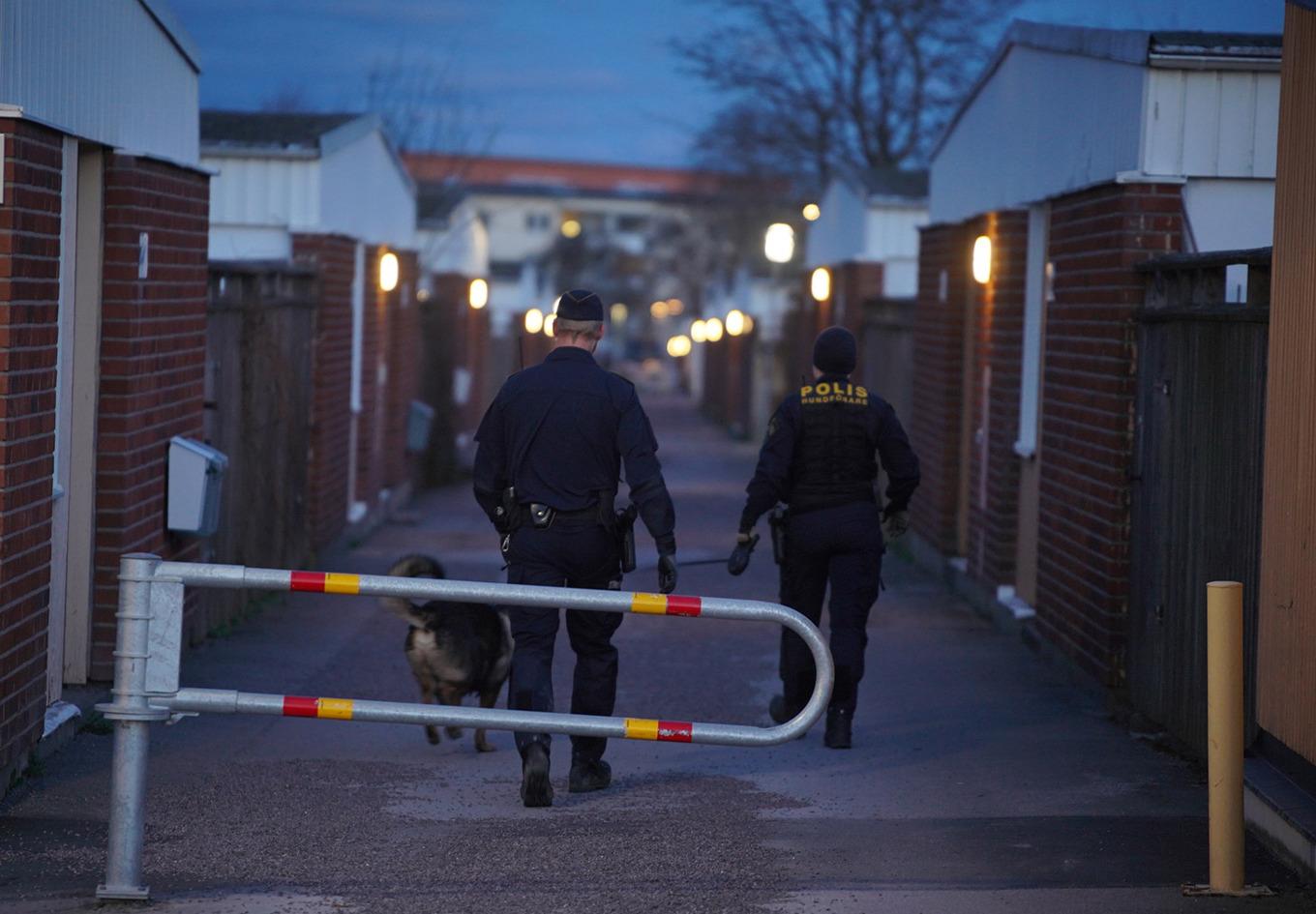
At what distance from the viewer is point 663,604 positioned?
5602mm

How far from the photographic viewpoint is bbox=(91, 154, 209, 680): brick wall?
8.71 m

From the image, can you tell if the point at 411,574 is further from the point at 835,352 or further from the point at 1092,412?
the point at 1092,412

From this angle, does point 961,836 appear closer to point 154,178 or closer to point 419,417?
point 154,178

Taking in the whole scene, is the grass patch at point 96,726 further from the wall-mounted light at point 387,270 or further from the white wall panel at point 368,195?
the wall-mounted light at point 387,270

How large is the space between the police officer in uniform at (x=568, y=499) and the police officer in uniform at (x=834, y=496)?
1276 millimetres

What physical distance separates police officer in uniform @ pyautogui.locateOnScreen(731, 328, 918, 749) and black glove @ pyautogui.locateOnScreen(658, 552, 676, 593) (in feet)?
4.21

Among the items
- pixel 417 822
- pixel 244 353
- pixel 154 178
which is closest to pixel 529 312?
pixel 244 353

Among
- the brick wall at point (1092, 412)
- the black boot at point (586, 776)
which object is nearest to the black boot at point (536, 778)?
the black boot at point (586, 776)

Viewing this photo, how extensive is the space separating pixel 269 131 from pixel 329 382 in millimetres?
2436

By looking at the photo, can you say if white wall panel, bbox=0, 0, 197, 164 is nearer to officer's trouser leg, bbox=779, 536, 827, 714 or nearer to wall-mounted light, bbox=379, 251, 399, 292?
officer's trouser leg, bbox=779, 536, 827, 714

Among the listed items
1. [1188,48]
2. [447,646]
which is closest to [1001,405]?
[1188,48]

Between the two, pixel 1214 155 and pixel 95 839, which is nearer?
pixel 95 839

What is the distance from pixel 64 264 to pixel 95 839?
277 cm

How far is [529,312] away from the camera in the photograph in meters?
39.8
